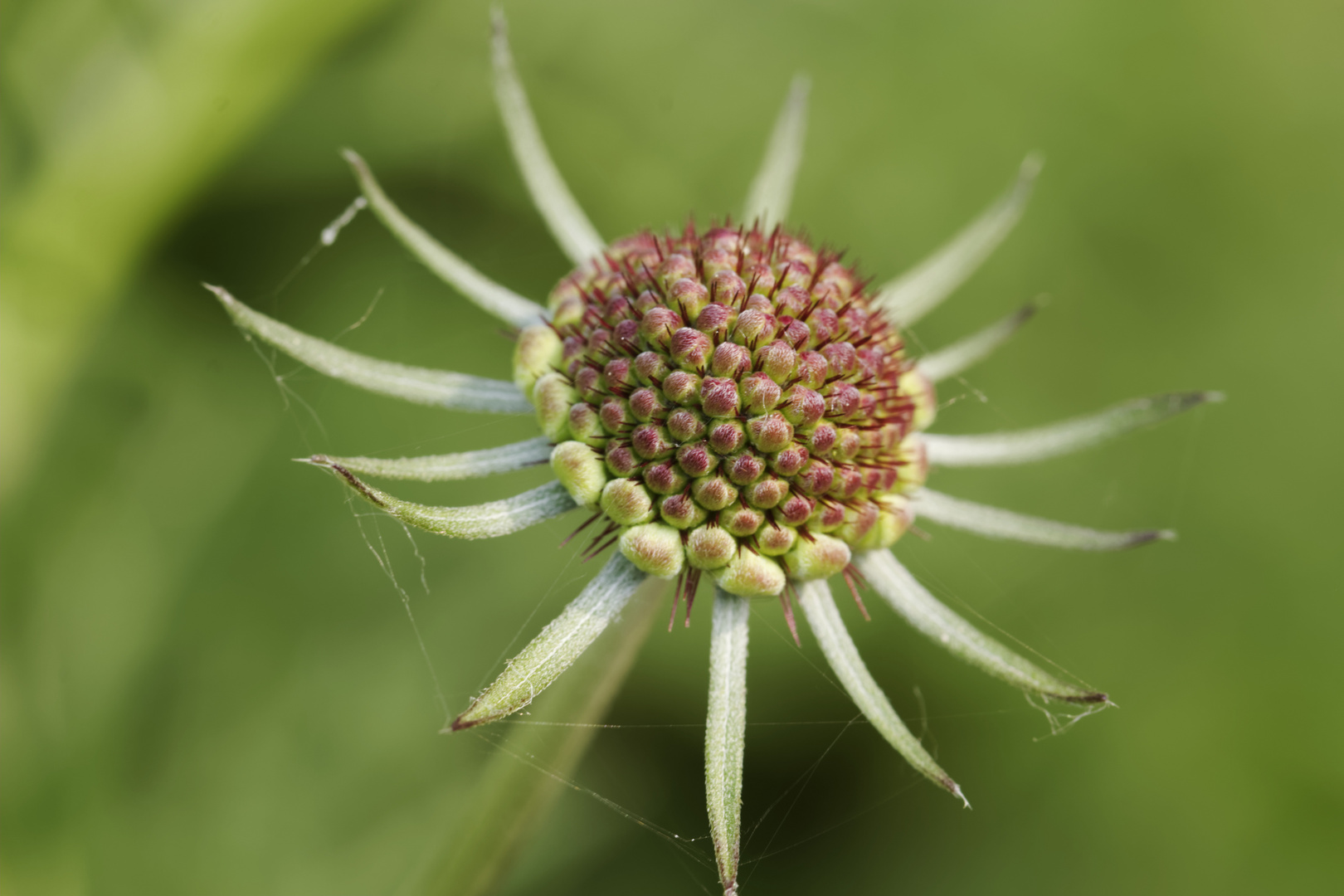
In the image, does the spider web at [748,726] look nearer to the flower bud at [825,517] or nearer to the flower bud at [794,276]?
the flower bud at [794,276]

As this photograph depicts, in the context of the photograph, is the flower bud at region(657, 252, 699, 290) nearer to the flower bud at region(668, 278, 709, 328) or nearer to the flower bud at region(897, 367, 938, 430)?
the flower bud at region(668, 278, 709, 328)

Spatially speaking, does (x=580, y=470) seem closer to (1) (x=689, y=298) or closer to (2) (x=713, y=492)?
(2) (x=713, y=492)

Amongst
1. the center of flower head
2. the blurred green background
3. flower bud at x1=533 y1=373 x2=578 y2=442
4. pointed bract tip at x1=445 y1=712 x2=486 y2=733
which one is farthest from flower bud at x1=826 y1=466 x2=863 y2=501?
the blurred green background

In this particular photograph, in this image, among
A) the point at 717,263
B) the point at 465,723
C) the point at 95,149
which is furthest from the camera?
the point at 95,149

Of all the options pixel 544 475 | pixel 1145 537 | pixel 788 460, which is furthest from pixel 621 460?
pixel 544 475

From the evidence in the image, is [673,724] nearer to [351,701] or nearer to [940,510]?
[351,701]

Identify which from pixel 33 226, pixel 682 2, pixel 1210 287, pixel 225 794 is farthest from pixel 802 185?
pixel 225 794
